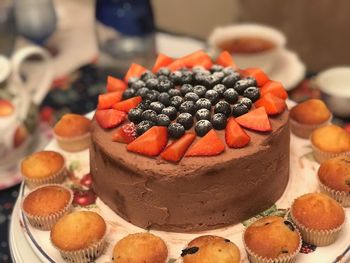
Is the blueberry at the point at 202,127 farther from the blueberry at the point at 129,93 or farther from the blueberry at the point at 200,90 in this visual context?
the blueberry at the point at 129,93

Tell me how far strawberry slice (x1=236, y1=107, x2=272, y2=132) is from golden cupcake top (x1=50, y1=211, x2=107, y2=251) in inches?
15.7

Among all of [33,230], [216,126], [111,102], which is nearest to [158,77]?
[111,102]

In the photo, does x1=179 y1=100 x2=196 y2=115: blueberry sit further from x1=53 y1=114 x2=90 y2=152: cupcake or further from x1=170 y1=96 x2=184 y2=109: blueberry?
x1=53 y1=114 x2=90 y2=152: cupcake

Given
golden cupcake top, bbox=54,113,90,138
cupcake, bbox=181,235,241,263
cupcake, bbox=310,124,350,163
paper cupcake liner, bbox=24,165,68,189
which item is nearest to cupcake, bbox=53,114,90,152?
golden cupcake top, bbox=54,113,90,138

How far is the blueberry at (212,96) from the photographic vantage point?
1.37m

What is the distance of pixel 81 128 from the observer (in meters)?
1.59

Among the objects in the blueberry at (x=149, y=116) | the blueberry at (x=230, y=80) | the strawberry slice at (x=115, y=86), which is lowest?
the strawberry slice at (x=115, y=86)

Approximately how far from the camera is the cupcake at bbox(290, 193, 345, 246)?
4.02 ft

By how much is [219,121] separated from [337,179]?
315mm

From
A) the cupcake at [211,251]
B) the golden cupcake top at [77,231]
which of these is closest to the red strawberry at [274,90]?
the cupcake at [211,251]

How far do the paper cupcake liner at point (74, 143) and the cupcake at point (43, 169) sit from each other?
8 cm

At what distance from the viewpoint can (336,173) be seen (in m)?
1.35

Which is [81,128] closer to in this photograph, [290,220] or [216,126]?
[216,126]

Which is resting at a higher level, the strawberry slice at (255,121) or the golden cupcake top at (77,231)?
the strawberry slice at (255,121)
